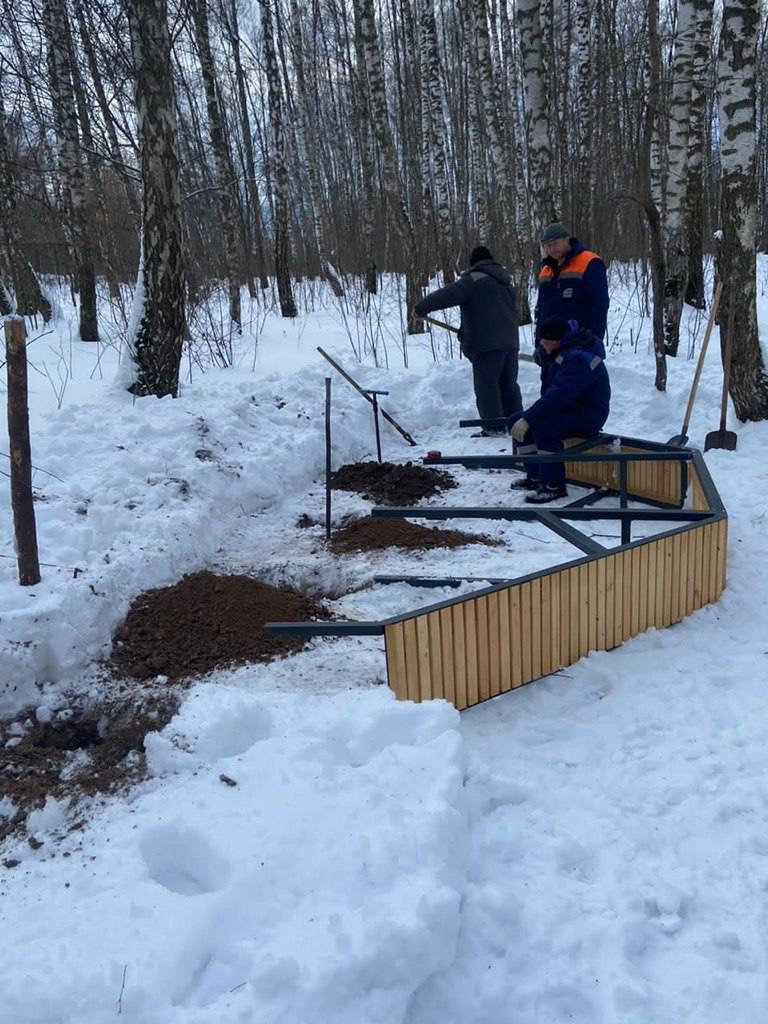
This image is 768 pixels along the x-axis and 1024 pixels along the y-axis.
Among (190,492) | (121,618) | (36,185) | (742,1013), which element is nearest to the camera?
(742,1013)

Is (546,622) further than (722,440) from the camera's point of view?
No

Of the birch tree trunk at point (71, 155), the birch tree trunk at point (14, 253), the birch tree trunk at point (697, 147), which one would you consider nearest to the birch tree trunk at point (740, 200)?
the birch tree trunk at point (697, 147)

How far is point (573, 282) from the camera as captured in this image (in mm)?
5812

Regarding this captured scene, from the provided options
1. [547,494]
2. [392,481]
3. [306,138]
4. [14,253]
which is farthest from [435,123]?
[547,494]

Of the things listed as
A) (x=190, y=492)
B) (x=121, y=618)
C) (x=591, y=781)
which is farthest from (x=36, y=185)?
(x=591, y=781)

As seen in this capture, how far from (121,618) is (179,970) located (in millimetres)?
2113

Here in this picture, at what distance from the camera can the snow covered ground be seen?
177 cm

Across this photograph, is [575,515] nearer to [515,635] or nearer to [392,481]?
[515,635]

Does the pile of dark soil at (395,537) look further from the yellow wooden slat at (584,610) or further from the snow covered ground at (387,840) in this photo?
the yellow wooden slat at (584,610)

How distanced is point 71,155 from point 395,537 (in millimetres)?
7965

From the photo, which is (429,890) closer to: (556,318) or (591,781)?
(591,781)

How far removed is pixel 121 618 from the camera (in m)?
3.67

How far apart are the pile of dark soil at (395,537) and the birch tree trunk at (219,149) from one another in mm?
7335

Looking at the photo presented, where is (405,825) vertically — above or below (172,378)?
below
